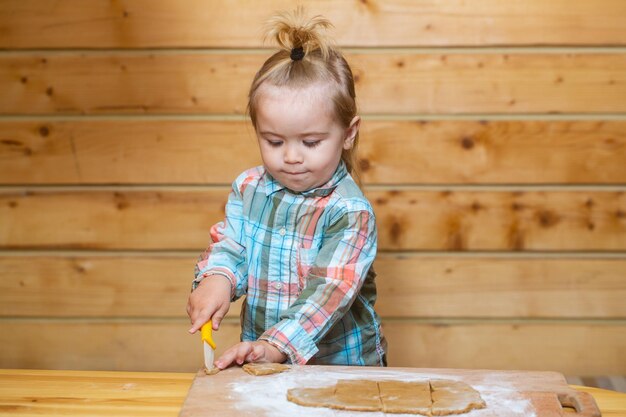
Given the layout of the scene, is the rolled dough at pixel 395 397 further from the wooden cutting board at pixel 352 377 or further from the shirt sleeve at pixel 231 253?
the shirt sleeve at pixel 231 253

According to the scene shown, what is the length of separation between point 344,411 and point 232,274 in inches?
20.6

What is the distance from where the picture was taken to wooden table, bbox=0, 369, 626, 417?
1291 mm

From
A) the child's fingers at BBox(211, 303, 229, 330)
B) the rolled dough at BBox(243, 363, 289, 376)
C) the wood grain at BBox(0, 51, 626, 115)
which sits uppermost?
the wood grain at BBox(0, 51, 626, 115)

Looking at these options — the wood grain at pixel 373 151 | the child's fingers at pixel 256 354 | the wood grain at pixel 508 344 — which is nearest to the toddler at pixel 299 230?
the child's fingers at pixel 256 354

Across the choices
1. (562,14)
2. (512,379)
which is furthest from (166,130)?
(512,379)

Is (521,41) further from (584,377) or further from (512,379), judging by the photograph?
(512,379)

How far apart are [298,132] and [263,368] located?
1.43ft

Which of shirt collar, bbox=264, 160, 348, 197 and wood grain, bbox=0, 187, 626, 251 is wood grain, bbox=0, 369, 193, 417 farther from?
wood grain, bbox=0, 187, 626, 251

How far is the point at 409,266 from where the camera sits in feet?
8.49

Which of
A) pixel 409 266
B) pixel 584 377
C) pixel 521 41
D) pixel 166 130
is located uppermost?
pixel 521 41

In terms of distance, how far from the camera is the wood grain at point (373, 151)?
250 cm

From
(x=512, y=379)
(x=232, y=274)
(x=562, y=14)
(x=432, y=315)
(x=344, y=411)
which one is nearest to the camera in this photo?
(x=344, y=411)

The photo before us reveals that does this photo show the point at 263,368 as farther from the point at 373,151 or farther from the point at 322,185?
the point at 373,151

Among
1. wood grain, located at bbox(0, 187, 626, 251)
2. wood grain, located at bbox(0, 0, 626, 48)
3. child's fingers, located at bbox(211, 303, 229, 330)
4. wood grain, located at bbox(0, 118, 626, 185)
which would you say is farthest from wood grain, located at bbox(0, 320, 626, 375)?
child's fingers, located at bbox(211, 303, 229, 330)
